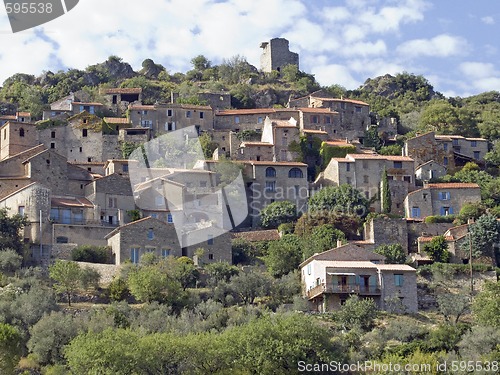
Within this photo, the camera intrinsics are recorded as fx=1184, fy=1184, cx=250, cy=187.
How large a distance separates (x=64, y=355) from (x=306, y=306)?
1449cm

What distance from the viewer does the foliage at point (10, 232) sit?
66.4 meters

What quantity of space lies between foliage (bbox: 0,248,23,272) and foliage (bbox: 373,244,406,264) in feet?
68.2

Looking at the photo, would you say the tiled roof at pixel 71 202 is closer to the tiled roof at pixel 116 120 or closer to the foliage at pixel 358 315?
the tiled roof at pixel 116 120

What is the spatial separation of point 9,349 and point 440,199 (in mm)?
36106

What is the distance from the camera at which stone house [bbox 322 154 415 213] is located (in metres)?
81.4

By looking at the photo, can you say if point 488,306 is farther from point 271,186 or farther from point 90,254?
point 271,186

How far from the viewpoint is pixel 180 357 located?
51.5 metres

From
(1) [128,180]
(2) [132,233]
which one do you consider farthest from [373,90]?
(2) [132,233]

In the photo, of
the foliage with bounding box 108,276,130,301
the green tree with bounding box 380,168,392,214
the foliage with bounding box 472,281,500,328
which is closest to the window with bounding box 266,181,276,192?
the green tree with bounding box 380,168,392,214

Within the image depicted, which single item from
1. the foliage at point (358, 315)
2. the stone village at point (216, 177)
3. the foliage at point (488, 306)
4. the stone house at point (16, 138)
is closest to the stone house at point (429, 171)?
the stone village at point (216, 177)

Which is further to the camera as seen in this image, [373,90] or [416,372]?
[373,90]

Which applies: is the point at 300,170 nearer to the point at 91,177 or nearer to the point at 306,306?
the point at 91,177

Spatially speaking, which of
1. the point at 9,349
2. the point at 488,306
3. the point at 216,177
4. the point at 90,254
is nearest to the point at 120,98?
the point at 216,177

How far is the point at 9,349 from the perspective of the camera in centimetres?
5234
